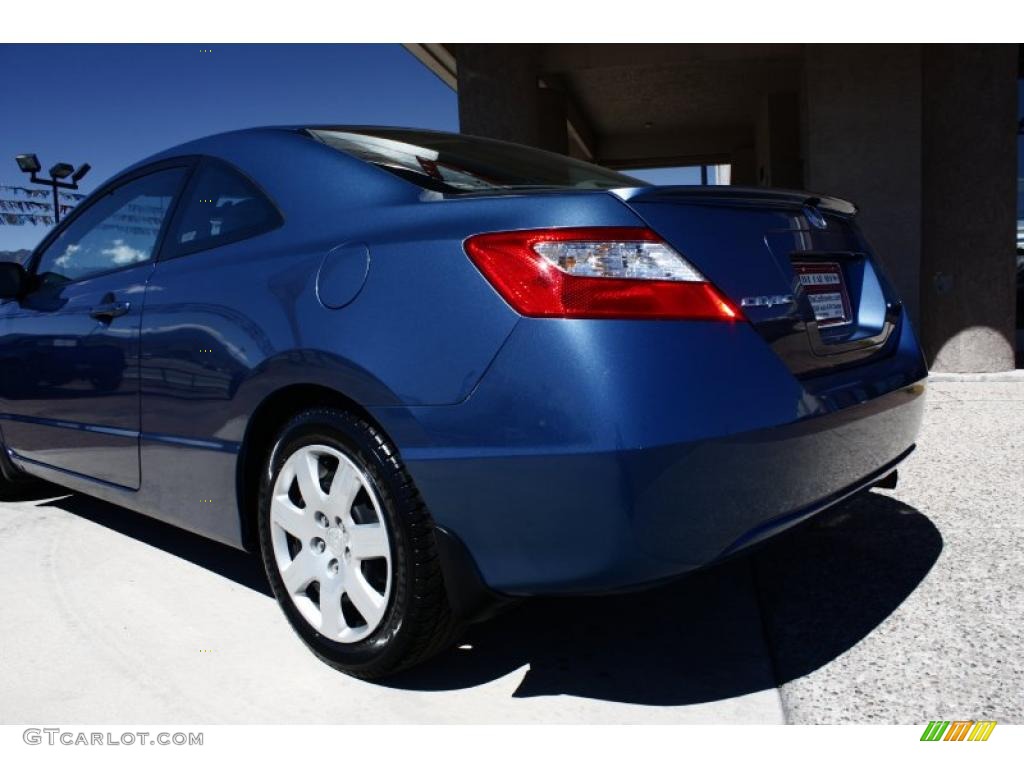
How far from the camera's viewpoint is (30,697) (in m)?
2.18

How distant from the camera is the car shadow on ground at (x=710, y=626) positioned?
215cm

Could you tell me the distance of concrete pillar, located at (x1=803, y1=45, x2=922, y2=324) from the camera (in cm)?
906

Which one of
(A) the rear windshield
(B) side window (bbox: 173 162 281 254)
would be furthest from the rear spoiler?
(B) side window (bbox: 173 162 281 254)

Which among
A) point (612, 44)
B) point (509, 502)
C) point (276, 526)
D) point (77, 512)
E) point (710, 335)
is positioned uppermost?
point (612, 44)

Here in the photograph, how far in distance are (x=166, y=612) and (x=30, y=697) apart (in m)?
0.54

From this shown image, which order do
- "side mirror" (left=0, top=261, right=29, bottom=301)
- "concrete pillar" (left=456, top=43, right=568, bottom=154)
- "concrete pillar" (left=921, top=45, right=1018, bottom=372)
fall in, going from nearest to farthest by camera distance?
"side mirror" (left=0, top=261, right=29, bottom=301) → "concrete pillar" (left=921, top=45, right=1018, bottom=372) → "concrete pillar" (left=456, top=43, right=568, bottom=154)

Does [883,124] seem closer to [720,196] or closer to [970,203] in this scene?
[970,203]

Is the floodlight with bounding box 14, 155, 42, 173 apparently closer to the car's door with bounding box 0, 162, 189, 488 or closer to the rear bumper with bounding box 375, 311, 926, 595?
the car's door with bounding box 0, 162, 189, 488

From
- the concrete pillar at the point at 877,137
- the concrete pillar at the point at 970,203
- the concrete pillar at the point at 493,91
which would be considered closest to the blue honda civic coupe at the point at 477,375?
the concrete pillar at the point at 970,203

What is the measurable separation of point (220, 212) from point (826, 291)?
5.66 feet

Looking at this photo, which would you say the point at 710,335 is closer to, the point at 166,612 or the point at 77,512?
the point at 166,612

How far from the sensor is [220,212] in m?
2.63
